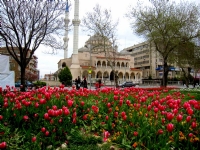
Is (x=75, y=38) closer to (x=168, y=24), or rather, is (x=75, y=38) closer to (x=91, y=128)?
(x=168, y=24)

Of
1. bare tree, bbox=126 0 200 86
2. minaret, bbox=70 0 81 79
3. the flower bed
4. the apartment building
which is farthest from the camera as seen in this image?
the apartment building

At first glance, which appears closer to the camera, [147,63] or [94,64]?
[94,64]

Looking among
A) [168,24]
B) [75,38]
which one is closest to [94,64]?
[75,38]

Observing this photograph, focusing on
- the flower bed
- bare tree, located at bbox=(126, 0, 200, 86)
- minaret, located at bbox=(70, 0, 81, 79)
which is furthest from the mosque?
the flower bed

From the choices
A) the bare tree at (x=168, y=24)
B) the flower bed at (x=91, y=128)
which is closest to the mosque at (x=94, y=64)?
the bare tree at (x=168, y=24)

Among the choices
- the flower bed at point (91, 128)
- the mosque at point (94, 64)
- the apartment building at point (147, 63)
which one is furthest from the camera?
the apartment building at point (147, 63)

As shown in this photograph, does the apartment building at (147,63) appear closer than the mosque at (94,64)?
No

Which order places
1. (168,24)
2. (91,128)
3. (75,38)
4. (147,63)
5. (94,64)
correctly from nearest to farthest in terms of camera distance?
1. (91,128)
2. (168,24)
3. (75,38)
4. (94,64)
5. (147,63)

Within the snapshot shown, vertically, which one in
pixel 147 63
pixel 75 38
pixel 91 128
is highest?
pixel 75 38

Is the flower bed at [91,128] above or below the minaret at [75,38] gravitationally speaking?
below

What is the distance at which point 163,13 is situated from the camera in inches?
888

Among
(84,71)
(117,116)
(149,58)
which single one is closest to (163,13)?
(117,116)

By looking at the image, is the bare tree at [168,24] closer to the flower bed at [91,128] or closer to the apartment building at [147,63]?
the flower bed at [91,128]

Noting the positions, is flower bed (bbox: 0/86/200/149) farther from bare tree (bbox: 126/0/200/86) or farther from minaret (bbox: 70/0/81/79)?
minaret (bbox: 70/0/81/79)
